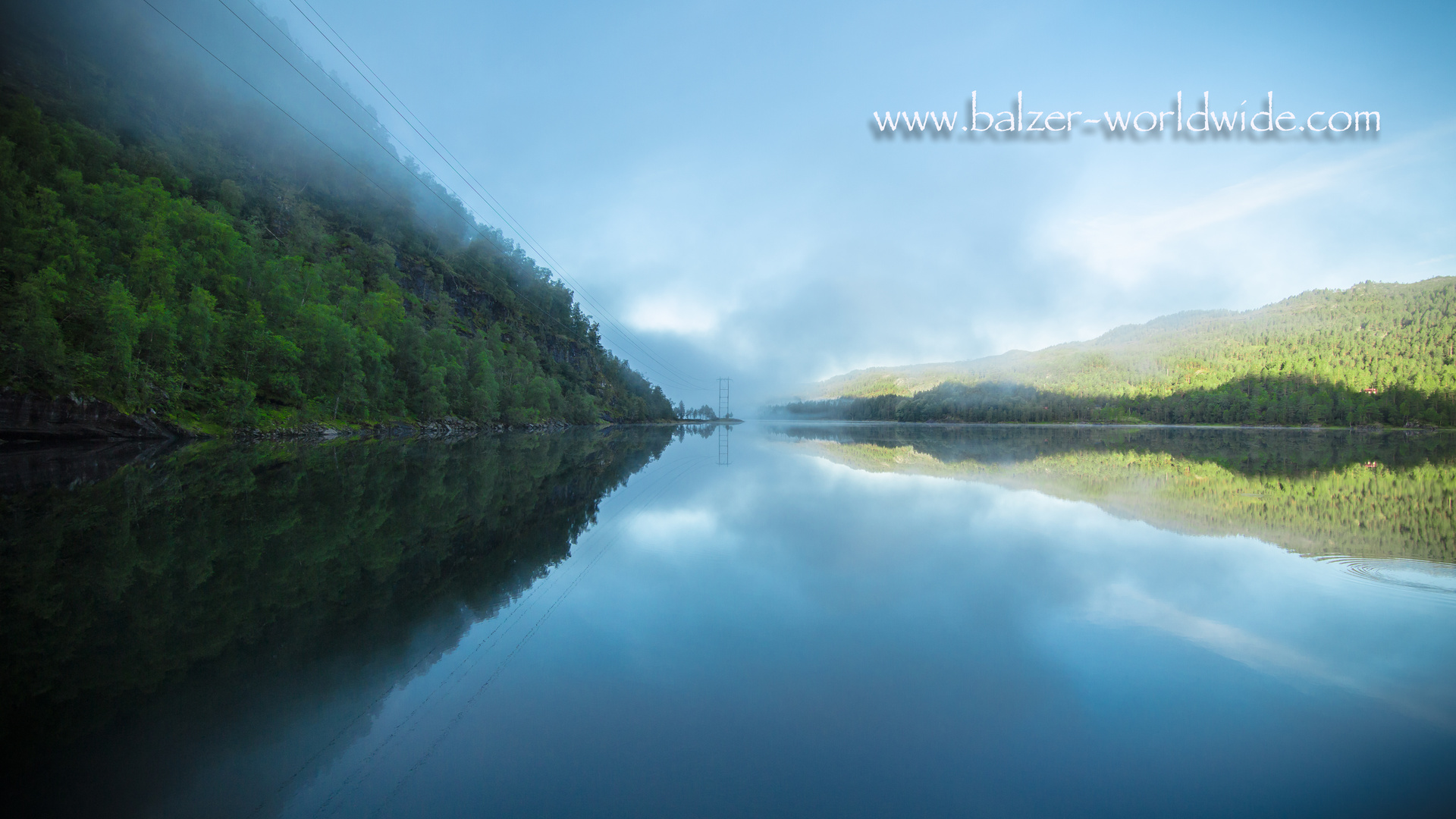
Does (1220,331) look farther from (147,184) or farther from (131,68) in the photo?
(131,68)

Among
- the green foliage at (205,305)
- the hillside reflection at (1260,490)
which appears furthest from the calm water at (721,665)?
the green foliage at (205,305)

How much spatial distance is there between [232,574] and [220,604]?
1.27 m

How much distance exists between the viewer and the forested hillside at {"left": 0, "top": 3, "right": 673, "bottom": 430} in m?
27.6

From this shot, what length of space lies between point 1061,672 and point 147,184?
5350 centimetres

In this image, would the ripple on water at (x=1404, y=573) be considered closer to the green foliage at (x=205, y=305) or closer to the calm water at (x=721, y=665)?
the calm water at (x=721, y=665)

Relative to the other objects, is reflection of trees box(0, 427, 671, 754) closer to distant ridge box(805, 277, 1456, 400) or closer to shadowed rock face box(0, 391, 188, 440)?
shadowed rock face box(0, 391, 188, 440)

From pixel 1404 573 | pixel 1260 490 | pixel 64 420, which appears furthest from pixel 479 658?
pixel 64 420

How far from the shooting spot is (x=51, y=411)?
975 inches

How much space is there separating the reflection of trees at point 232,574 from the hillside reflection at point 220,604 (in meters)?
0.02

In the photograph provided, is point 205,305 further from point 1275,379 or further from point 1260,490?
point 1275,379

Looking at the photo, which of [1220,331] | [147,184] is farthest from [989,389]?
[147,184]

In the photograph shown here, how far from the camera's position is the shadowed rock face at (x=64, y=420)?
77.4 feet

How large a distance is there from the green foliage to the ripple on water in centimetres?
3942

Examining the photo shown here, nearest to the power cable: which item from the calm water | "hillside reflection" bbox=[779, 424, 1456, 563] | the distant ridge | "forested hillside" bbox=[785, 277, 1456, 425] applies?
the calm water
